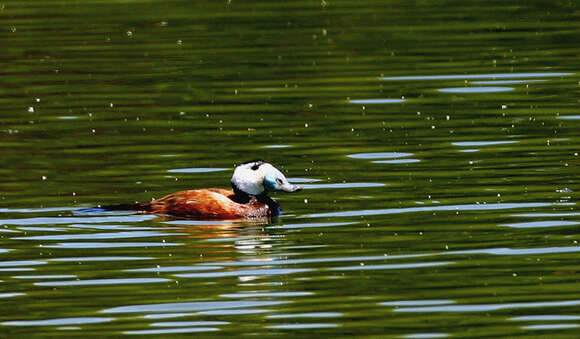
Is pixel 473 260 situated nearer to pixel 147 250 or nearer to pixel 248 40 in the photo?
pixel 147 250

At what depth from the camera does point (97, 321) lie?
11242mm

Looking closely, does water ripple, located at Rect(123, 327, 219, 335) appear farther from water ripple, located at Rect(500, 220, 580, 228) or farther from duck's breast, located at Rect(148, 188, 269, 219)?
duck's breast, located at Rect(148, 188, 269, 219)

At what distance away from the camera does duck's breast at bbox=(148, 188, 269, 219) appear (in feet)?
49.6

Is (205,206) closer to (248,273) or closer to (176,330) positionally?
(248,273)

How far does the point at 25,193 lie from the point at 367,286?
526 centimetres

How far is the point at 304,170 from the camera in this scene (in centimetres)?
1731

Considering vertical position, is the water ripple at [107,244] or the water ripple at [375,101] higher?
the water ripple at [375,101]

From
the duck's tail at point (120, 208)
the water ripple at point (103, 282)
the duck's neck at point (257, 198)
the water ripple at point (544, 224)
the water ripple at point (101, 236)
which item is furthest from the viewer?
the duck's neck at point (257, 198)

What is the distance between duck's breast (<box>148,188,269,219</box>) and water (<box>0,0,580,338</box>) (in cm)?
15

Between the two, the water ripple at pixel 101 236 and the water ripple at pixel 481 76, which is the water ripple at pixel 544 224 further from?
the water ripple at pixel 481 76

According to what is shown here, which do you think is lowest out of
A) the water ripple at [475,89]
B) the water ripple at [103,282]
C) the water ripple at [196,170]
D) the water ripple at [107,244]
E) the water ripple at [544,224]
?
the water ripple at [103,282]

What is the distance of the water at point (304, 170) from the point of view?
1154cm

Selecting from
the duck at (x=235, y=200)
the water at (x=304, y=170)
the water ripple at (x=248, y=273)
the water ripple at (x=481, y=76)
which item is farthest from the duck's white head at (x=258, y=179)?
the water ripple at (x=481, y=76)

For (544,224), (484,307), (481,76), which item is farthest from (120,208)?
(481,76)
